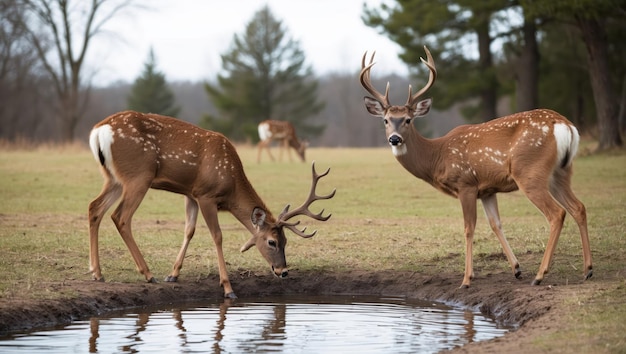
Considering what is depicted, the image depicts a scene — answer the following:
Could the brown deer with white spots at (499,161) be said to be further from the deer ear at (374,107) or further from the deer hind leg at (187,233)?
the deer hind leg at (187,233)

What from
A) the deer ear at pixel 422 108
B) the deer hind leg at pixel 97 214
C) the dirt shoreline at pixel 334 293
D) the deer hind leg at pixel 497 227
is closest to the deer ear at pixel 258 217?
the dirt shoreline at pixel 334 293

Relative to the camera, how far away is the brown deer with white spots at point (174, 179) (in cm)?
996

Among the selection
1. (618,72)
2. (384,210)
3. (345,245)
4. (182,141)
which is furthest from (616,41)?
(182,141)

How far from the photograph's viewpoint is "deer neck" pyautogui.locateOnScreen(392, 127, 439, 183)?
10.5m

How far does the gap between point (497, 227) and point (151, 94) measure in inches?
Result: 2504

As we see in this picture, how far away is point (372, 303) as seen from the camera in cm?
970

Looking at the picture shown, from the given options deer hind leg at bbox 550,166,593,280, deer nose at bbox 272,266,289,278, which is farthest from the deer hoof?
deer hind leg at bbox 550,166,593,280

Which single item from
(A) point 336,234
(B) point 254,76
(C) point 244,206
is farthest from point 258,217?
(B) point 254,76

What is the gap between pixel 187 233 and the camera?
34.7ft

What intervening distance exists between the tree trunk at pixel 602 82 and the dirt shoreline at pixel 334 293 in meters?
19.8

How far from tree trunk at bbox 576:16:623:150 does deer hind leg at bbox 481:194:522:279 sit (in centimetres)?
1949

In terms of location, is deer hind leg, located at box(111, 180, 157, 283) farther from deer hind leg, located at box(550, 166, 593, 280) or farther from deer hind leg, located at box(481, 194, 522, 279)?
deer hind leg, located at box(550, 166, 593, 280)

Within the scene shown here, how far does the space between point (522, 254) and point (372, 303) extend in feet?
8.49

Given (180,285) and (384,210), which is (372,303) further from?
(384,210)
